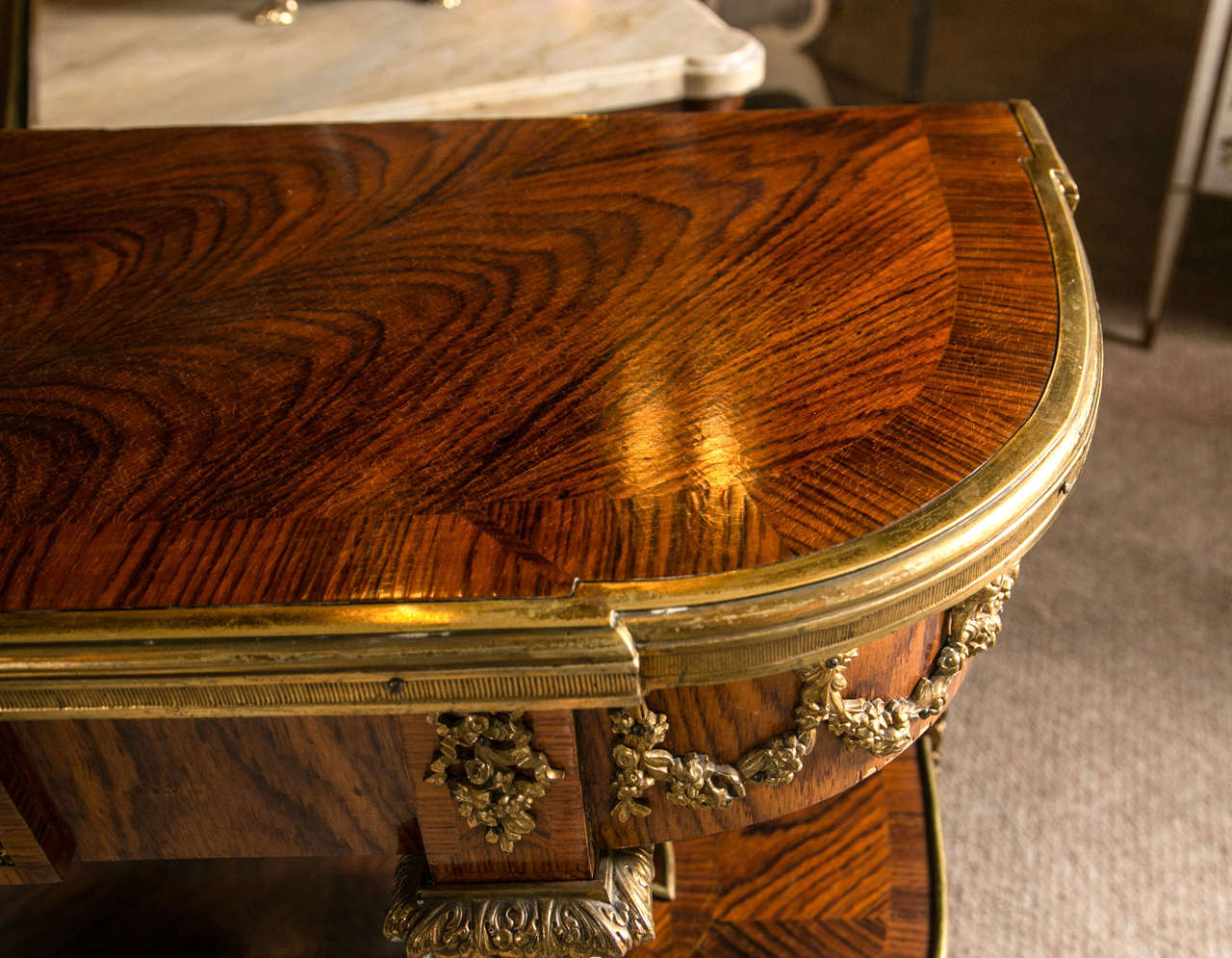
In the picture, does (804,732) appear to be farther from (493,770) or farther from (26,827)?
(26,827)

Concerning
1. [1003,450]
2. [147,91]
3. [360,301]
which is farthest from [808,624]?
[147,91]

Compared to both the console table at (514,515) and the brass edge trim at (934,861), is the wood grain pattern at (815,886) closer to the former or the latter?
the brass edge trim at (934,861)

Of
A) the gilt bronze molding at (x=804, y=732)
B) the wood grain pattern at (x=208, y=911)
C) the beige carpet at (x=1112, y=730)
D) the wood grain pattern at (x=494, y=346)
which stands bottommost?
the beige carpet at (x=1112, y=730)

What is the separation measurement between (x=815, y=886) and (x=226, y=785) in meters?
0.38

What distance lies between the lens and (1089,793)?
34.1 inches

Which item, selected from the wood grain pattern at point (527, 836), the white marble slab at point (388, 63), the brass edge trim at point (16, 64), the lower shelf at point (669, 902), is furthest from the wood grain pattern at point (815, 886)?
the brass edge trim at point (16, 64)

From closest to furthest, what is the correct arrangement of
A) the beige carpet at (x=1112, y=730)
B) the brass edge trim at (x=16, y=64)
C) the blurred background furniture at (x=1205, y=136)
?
the beige carpet at (x=1112, y=730), the brass edge trim at (x=16, y=64), the blurred background furniture at (x=1205, y=136)

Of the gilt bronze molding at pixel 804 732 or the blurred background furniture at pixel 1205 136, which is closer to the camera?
the gilt bronze molding at pixel 804 732

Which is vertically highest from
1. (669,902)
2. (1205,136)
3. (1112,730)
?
(1205,136)

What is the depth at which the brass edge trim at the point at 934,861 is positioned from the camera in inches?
25.3

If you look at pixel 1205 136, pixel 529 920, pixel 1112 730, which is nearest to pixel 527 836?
pixel 529 920

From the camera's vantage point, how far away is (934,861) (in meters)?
0.68

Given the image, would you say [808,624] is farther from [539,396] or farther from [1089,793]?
[1089,793]

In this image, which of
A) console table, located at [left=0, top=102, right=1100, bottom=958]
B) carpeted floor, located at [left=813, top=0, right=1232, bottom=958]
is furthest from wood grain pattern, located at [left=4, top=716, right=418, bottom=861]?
carpeted floor, located at [left=813, top=0, right=1232, bottom=958]
